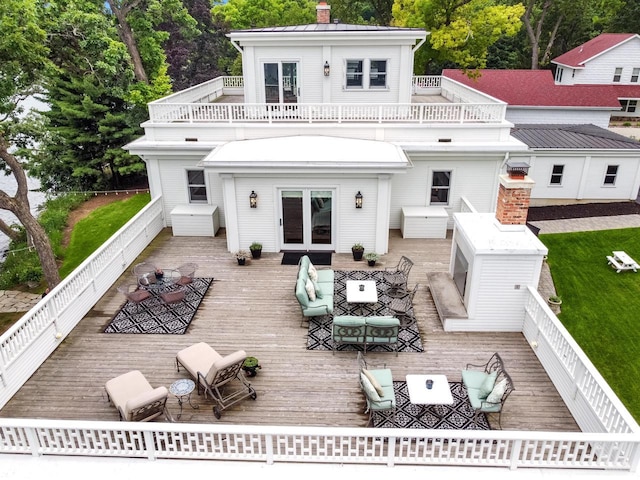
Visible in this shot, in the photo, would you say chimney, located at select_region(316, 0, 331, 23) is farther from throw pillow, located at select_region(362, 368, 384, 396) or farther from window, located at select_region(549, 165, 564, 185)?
throw pillow, located at select_region(362, 368, 384, 396)

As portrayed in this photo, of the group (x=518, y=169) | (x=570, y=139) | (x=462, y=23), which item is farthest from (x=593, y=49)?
(x=518, y=169)

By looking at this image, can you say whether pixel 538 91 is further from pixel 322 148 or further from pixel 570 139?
pixel 322 148

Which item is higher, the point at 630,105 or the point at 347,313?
the point at 630,105

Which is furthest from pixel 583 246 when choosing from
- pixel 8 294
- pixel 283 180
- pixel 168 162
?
pixel 8 294

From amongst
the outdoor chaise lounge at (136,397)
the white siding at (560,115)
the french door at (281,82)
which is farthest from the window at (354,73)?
the white siding at (560,115)

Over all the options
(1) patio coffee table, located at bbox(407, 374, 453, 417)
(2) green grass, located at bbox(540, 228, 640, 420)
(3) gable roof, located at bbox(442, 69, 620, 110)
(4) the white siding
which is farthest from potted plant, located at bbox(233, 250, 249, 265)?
(4) the white siding

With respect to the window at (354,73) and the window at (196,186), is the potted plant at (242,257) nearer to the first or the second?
the window at (196,186)
